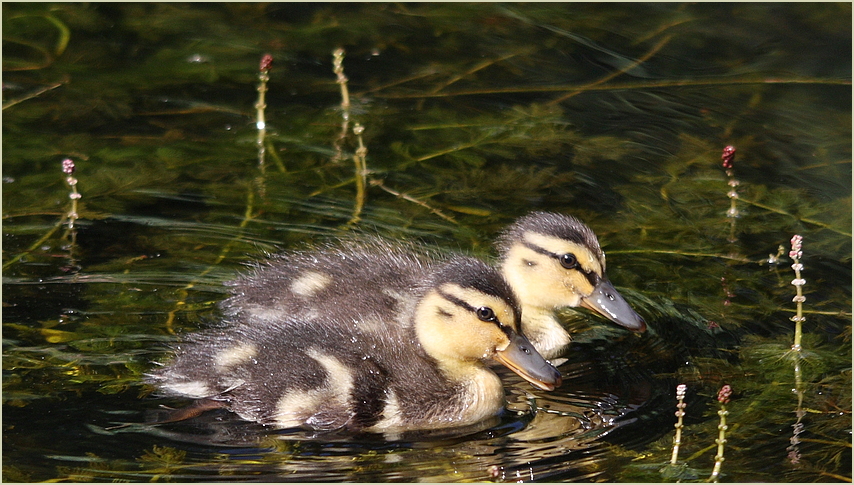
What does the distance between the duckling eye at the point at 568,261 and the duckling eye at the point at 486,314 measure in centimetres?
68

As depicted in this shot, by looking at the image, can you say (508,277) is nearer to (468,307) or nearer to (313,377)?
(468,307)

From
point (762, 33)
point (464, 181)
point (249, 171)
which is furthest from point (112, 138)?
point (762, 33)

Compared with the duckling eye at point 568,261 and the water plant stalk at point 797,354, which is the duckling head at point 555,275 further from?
the water plant stalk at point 797,354

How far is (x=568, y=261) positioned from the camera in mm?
4938

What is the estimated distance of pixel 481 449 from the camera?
4.16 metres

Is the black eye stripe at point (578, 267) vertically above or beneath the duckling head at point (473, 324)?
above

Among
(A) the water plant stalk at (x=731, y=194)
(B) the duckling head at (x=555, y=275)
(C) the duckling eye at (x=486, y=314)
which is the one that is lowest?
(C) the duckling eye at (x=486, y=314)

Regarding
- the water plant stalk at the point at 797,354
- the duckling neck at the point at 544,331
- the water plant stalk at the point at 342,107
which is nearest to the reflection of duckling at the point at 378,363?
the duckling neck at the point at 544,331

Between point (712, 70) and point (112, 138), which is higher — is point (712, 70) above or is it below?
above

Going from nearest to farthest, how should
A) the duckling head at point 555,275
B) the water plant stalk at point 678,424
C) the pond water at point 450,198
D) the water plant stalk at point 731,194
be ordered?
the water plant stalk at point 678,424 < the pond water at point 450,198 < the duckling head at point 555,275 < the water plant stalk at point 731,194

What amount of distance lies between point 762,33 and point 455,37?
76.6 inches

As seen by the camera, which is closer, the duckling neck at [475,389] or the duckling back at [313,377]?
the duckling back at [313,377]

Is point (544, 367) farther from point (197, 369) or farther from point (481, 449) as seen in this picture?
point (197, 369)

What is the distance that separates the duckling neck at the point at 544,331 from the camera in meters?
5.00
